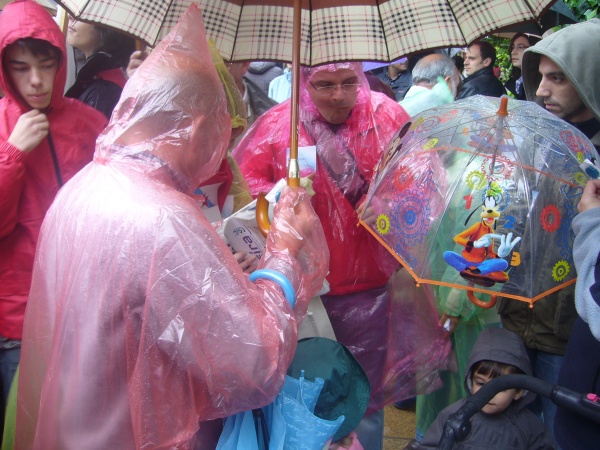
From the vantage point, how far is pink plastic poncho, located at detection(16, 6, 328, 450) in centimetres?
140

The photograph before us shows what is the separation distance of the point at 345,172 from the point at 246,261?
81cm

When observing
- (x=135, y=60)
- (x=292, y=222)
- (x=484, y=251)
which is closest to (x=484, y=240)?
(x=484, y=251)

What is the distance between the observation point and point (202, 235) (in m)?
1.45

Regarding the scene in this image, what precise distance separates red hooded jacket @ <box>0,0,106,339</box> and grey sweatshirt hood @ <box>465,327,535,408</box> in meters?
1.66

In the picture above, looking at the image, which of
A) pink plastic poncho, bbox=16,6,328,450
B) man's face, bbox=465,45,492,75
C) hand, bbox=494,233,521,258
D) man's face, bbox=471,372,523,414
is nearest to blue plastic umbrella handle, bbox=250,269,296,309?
pink plastic poncho, bbox=16,6,328,450

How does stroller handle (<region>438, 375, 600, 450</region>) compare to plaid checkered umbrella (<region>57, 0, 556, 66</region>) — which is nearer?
stroller handle (<region>438, 375, 600, 450</region>)

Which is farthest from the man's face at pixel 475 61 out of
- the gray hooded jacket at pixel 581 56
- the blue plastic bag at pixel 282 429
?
the blue plastic bag at pixel 282 429

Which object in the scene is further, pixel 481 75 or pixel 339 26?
A: pixel 481 75

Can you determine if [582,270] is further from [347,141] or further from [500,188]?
[347,141]

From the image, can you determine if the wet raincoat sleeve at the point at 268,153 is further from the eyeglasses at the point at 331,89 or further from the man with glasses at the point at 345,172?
the eyeglasses at the point at 331,89

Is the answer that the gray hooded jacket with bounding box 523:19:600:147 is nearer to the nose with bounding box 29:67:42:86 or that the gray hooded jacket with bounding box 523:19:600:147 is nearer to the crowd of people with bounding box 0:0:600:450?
the crowd of people with bounding box 0:0:600:450

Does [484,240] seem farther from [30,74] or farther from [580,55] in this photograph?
[30,74]

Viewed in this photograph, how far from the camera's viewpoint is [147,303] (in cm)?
138

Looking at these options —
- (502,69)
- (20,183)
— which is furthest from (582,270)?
(502,69)
